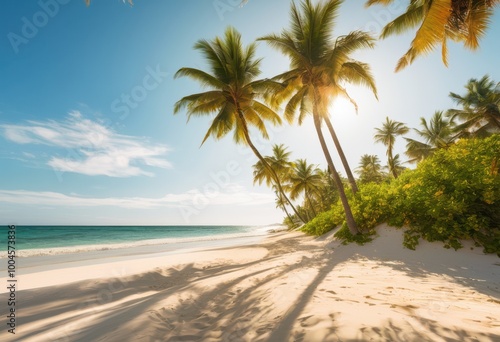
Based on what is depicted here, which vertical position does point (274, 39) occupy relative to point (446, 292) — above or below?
above

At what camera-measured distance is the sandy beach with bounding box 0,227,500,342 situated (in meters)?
1.96

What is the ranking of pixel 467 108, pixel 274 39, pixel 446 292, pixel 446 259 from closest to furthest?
1. pixel 446 292
2. pixel 446 259
3. pixel 274 39
4. pixel 467 108

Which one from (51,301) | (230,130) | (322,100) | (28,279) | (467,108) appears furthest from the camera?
(467,108)

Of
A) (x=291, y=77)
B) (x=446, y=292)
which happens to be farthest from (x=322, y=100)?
(x=446, y=292)

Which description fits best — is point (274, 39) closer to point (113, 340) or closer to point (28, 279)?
point (113, 340)

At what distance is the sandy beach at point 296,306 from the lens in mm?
1963

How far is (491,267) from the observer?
14.8 ft

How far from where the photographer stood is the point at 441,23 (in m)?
6.66

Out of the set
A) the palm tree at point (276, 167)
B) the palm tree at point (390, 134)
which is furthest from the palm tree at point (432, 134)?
the palm tree at point (276, 167)

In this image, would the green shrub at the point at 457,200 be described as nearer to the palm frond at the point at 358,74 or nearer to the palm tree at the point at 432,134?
the palm frond at the point at 358,74

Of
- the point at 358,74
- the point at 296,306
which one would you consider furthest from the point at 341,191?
the point at 296,306

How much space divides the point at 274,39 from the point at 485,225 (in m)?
10.1

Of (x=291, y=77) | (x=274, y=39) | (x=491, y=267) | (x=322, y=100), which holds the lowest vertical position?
(x=491, y=267)

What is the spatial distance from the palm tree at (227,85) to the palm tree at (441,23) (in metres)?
6.16
